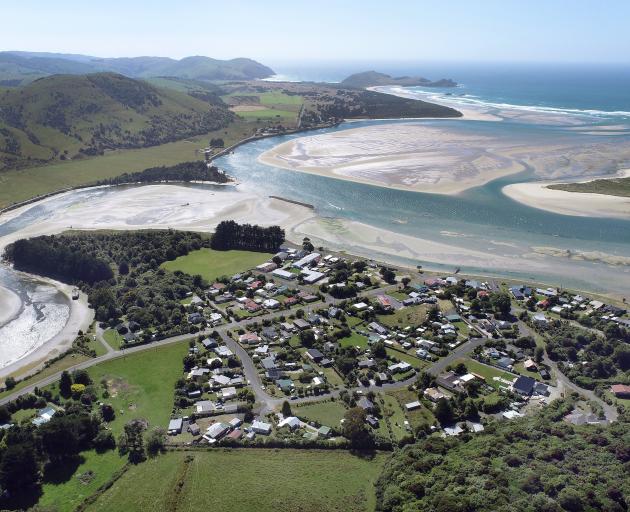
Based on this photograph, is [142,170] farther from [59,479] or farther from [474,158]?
[59,479]

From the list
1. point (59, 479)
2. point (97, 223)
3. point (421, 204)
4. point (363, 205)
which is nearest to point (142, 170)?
point (97, 223)

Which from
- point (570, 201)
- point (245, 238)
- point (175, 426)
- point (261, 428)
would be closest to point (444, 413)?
point (261, 428)

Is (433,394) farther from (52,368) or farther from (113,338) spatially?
(52,368)

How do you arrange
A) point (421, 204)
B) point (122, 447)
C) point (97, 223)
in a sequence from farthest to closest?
point (421, 204), point (97, 223), point (122, 447)

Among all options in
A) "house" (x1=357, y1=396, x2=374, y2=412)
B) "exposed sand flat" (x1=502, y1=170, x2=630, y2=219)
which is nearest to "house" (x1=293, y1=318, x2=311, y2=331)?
"house" (x1=357, y1=396, x2=374, y2=412)

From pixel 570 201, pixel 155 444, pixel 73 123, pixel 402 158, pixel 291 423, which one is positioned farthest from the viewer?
pixel 73 123

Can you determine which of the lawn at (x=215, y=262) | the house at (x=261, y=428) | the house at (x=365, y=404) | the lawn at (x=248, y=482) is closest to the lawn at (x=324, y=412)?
the house at (x=365, y=404)

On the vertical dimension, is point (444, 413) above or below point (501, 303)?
below
